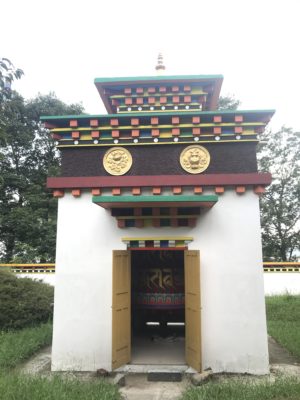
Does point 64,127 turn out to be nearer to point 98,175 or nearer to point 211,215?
point 98,175

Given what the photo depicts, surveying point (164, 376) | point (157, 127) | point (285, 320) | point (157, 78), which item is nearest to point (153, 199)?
point (157, 127)

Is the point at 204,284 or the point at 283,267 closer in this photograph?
the point at 204,284

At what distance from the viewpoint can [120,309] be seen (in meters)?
6.12

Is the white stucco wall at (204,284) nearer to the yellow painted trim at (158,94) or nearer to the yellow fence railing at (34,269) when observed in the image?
the yellow painted trim at (158,94)

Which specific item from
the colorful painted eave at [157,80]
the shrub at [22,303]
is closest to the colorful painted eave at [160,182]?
the colorful painted eave at [157,80]

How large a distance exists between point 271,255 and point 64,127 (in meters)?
17.2

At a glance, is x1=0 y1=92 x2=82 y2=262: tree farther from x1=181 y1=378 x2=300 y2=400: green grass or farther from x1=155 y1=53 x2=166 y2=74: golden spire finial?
x1=181 y1=378 x2=300 y2=400: green grass

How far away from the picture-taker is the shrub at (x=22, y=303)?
A: 29.5ft

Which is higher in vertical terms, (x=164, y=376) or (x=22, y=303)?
(x=22, y=303)

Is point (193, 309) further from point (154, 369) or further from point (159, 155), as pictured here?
point (159, 155)

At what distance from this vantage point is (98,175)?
6.82 metres

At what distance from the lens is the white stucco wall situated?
6113mm

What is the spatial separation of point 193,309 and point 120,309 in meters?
1.27

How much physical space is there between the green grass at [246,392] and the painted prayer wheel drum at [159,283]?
9.21 ft
